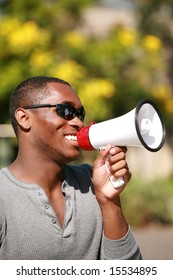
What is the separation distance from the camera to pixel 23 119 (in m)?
3.12

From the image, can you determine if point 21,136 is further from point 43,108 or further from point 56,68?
point 56,68

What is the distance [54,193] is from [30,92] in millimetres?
449

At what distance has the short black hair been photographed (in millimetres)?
3117

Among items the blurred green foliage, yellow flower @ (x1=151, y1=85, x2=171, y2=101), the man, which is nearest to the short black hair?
the man

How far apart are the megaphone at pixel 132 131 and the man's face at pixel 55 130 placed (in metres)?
0.05

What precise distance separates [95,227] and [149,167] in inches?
623

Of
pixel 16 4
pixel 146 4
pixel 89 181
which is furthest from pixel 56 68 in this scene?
pixel 89 181

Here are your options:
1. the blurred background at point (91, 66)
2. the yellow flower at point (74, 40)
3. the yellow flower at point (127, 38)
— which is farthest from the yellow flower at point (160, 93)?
the yellow flower at point (74, 40)

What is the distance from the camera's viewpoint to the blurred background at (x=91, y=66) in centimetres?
1232

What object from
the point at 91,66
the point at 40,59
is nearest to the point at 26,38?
the point at 40,59

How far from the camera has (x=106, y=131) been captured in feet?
9.79

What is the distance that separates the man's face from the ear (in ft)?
0.07

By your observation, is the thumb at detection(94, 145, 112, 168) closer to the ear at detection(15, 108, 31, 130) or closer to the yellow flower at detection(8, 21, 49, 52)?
the ear at detection(15, 108, 31, 130)
